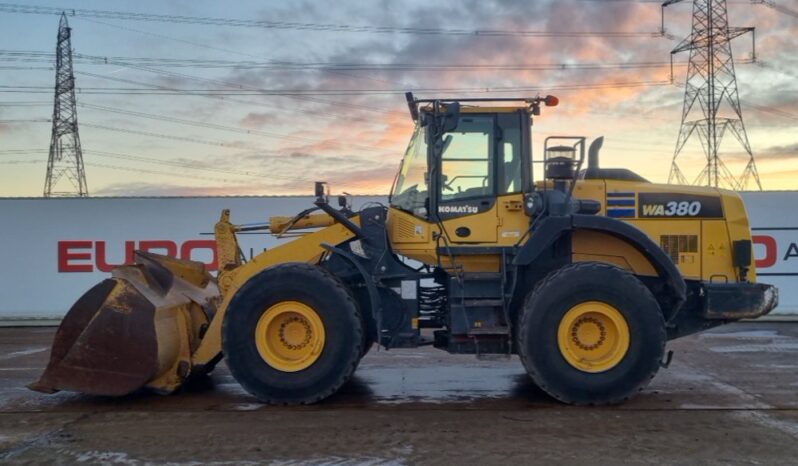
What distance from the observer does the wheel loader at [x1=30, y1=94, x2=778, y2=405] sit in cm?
748

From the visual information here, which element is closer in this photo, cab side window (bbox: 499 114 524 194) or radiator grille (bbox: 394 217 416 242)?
cab side window (bbox: 499 114 524 194)

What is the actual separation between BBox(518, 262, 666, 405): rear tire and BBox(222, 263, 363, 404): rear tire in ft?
5.48

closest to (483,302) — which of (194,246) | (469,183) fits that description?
(469,183)

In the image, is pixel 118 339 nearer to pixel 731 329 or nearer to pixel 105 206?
pixel 105 206

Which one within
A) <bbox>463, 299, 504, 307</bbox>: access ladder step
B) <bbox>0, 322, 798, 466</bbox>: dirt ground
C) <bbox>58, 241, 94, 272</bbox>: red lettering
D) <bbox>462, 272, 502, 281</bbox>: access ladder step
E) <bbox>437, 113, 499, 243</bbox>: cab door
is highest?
<bbox>437, 113, 499, 243</bbox>: cab door

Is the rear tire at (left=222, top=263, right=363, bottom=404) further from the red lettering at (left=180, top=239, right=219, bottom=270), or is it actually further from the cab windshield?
the red lettering at (left=180, top=239, right=219, bottom=270)

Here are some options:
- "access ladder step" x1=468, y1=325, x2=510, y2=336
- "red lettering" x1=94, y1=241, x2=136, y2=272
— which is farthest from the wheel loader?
"red lettering" x1=94, y1=241, x2=136, y2=272

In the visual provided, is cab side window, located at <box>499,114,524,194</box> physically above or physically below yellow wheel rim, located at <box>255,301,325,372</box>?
above

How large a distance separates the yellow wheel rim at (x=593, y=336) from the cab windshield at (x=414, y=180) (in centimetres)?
178

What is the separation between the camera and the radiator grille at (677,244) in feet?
27.1

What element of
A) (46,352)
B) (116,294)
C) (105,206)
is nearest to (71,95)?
(105,206)

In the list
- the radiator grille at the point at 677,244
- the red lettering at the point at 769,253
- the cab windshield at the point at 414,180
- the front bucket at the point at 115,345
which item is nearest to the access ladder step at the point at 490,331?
the cab windshield at the point at 414,180

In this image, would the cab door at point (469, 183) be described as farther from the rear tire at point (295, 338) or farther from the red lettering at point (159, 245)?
the red lettering at point (159, 245)

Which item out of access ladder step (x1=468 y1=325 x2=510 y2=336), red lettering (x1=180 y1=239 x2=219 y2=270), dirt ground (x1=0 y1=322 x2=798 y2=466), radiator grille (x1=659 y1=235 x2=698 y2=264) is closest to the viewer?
dirt ground (x1=0 y1=322 x2=798 y2=466)
